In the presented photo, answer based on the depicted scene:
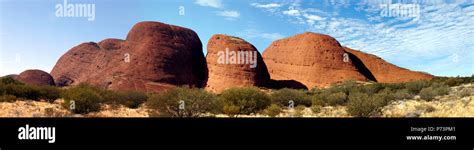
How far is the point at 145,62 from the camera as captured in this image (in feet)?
154

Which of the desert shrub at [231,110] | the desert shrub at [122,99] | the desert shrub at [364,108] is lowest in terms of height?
the desert shrub at [122,99]

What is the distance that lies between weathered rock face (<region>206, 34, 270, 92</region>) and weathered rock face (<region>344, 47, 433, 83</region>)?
26.9m

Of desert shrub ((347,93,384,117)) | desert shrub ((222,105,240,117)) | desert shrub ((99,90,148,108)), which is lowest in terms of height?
desert shrub ((99,90,148,108))

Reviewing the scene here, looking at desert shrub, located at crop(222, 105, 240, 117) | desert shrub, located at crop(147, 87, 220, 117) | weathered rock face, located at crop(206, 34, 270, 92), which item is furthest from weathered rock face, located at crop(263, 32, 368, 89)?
desert shrub, located at crop(147, 87, 220, 117)

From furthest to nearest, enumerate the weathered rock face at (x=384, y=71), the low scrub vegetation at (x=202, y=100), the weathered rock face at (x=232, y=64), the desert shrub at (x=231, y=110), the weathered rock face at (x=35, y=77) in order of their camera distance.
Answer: the weathered rock face at (x=384, y=71), the weathered rock face at (x=35, y=77), the weathered rock face at (x=232, y=64), the desert shrub at (x=231, y=110), the low scrub vegetation at (x=202, y=100)

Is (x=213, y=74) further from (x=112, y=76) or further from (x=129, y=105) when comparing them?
(x=129, y=105)

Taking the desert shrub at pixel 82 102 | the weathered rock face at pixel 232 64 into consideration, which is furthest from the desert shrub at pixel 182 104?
the weathered rock face at pixel 232 64

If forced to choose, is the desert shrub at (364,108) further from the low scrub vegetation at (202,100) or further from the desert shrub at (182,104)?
the desert shrub at (182,104)

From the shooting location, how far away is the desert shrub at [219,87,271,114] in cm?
1580

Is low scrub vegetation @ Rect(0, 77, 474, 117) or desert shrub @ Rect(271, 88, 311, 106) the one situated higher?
low scrub vegetation @ Rect(0, 77, 474, 117)

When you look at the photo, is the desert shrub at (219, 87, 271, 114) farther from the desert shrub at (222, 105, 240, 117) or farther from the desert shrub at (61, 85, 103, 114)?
the desert shrub at (61, 85, 103, 114)

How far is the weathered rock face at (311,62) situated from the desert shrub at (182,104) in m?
46.2

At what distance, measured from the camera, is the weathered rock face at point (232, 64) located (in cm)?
4751

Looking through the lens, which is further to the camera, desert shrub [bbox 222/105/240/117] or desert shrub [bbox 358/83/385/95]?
desert shrub [bbox 358/83/385/95]
